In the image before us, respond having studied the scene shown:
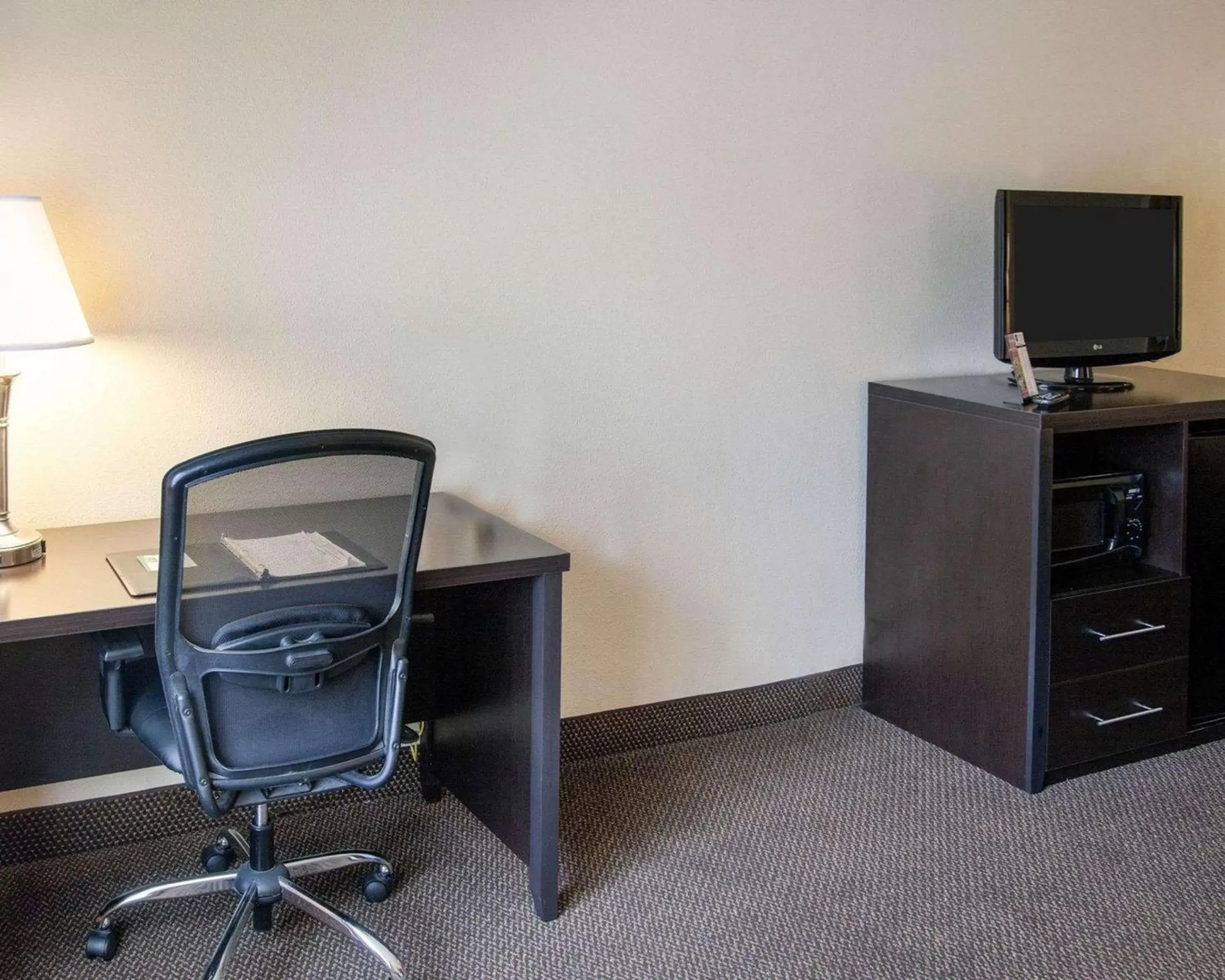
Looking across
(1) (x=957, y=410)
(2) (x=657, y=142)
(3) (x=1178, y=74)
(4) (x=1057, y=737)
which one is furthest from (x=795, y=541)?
(3) (x=1178, y=74)

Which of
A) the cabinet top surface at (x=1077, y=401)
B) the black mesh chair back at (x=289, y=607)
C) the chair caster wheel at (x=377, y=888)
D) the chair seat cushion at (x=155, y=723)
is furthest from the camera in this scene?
the cabinet top surface at (x=1077, y=401)

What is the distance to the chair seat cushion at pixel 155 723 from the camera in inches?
71.7

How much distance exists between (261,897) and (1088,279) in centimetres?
212

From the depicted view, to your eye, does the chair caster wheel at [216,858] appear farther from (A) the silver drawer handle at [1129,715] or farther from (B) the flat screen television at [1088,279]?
(B) the flat screen television at [1088,279]

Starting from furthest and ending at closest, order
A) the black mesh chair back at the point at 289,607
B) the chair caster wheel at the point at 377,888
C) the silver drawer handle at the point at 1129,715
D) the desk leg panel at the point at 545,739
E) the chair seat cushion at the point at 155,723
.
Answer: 1. the silver drawer handle at the point at 1129,715
2. the chair caster wheel at the point at 377,888
3. the desk leg panel at the point at 545,739
4. the chair seat cushion at the point at 155,723
5. the black mesh chair back at the point at 289,607

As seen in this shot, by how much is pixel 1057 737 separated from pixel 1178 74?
1.82 meters

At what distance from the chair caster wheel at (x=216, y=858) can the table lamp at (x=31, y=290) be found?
24.0 inches

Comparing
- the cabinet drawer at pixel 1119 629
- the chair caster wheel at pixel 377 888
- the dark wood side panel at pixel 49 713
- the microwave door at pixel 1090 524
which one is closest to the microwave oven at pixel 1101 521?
the microwave door at pixel 1090 524

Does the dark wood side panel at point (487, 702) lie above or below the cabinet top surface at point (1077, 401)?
below

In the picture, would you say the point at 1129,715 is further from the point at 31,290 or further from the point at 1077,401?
the point at 31,290

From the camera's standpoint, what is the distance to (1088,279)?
9.37 feet

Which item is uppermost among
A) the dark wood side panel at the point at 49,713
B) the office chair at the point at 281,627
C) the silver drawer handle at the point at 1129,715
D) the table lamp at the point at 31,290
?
the table lamp at the point at 31,290

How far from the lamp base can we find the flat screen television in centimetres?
191

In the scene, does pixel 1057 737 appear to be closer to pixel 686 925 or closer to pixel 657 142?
pixel 686 925
